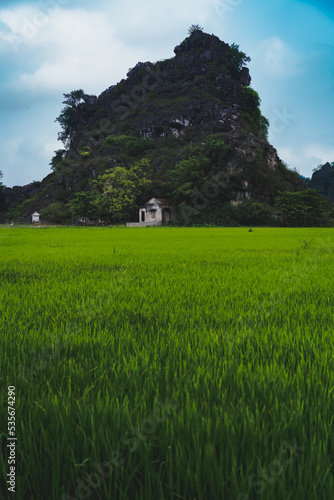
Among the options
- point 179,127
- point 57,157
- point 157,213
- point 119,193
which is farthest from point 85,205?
point 57,157

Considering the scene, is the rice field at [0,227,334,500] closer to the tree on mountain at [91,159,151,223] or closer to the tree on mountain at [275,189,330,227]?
the tree on mountain at [275,189,330,227]

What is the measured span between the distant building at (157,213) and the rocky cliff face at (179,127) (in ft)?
8.35

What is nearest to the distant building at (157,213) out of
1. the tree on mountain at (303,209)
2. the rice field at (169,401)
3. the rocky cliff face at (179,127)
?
the rocky cliff face at (179,127)

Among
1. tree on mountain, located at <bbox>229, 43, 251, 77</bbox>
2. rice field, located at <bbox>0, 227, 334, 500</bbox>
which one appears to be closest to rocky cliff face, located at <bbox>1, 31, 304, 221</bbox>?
tree on mountain, located at <bbox>229, 43, 251, 77</bbox>

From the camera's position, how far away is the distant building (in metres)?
48.7

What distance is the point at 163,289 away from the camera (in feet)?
10.4

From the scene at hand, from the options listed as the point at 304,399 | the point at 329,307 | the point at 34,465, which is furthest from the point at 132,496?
the point at 329,307

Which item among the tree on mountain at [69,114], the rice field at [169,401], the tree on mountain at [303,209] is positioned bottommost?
the rice field at [169,401]

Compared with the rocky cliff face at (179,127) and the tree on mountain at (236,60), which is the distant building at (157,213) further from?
Result: the tree on mountain at (236,60)

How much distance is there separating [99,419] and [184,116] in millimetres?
71917

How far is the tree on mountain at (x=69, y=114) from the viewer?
90688 mm

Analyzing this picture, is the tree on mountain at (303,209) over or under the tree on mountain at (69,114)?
under

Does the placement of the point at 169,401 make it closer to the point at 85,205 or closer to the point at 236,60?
the point at 85,205

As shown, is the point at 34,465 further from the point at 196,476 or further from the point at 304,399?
the point at 304,399
